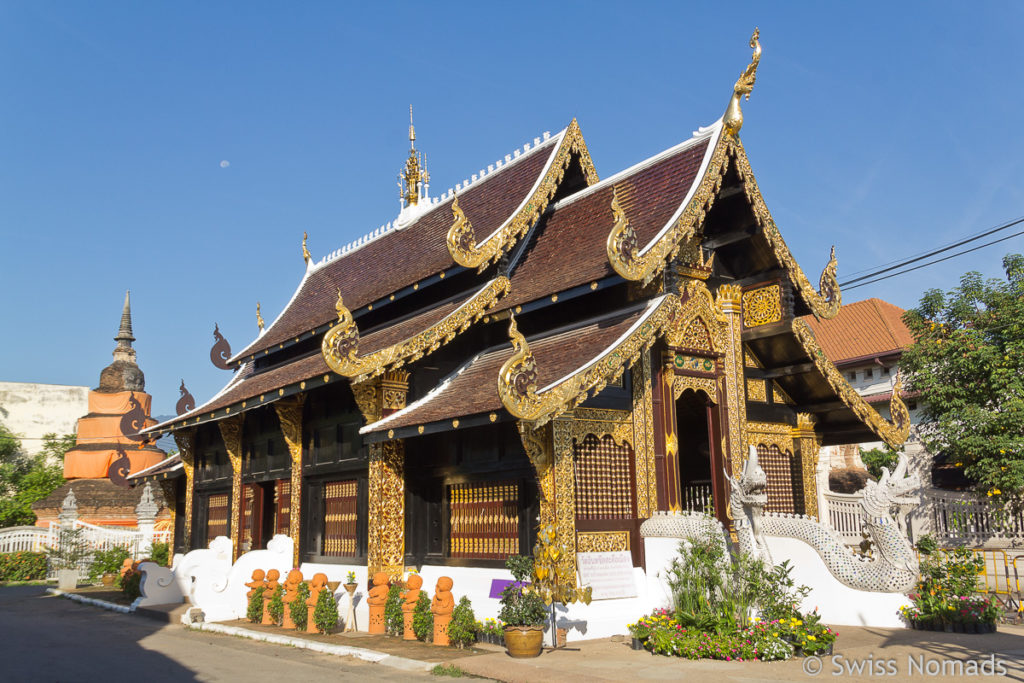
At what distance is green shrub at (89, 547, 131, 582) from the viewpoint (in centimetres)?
2019

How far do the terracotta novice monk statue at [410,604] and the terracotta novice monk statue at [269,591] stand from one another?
2912 millimetres

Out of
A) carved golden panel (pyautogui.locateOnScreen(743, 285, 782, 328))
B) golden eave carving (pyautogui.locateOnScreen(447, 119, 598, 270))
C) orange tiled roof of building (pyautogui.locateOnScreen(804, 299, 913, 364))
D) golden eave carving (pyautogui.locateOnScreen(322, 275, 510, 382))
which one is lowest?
golden eave carving (pyautogui.locateOnScreen(322, 275, 510, 382))

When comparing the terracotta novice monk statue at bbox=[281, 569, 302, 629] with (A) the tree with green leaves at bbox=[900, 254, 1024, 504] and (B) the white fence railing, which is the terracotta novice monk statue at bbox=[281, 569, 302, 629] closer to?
(B) the white fence railing

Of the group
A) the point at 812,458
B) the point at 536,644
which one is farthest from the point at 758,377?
the point at 536,644

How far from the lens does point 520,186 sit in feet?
45.5

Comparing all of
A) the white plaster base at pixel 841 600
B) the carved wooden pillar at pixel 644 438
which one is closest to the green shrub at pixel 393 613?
the carved wooden pillar at pixel 644 438

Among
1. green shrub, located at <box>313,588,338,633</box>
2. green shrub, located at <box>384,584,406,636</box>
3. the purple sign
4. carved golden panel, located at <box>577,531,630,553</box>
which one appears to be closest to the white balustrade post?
green shrub, located at <box>313,588,338,633</box>

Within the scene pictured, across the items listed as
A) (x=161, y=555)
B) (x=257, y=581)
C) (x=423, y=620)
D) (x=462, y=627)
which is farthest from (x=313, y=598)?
(x=161, y=555)

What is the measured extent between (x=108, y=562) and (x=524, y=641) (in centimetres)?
1519

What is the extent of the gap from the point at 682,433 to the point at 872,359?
20.4 m

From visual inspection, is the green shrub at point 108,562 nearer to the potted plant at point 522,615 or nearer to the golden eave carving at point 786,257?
the potted plant at point 522,615

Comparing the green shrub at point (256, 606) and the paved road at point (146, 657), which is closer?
the paved road at point (146, 657)

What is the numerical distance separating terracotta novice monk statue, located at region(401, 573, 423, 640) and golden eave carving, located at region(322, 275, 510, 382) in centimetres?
265

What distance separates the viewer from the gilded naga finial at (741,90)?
1110cm
